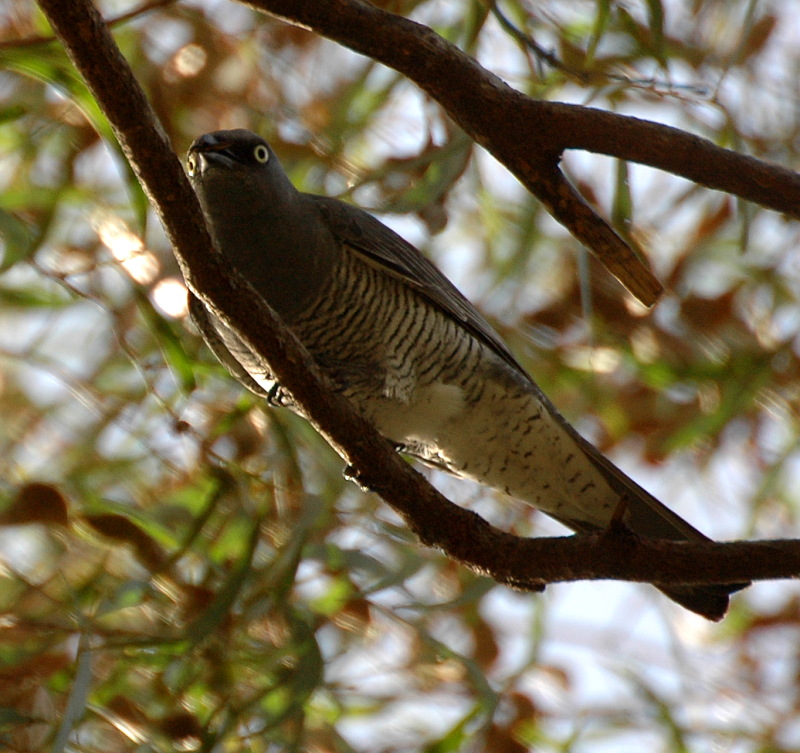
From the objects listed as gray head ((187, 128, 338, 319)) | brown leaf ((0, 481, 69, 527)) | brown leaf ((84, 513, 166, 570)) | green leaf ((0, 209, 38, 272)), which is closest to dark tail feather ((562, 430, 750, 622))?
gray head ((187, 128, 338, 319))

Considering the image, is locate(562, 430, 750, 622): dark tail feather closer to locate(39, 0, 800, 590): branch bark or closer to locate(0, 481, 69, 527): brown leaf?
locate(39, 0, 800, 590): branch bark

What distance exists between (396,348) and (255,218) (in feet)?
A: 1.66

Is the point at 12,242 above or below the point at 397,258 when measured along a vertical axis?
below

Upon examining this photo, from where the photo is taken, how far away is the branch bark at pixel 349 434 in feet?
5.91

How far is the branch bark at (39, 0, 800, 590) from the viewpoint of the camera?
180 cm

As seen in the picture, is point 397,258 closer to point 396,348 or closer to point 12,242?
point 396,348

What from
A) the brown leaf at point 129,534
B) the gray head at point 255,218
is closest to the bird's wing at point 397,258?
the gray head at point 255,218

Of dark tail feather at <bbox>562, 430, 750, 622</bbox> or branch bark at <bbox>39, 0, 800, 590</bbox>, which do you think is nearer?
branch bark at <bbox>39, 0, 800, 590</bbox>

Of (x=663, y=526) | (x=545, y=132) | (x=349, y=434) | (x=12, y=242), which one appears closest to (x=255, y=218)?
(x=12, y=242)

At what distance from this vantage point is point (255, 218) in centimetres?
276

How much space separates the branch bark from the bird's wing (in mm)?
760

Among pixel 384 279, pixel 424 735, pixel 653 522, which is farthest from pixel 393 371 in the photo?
pixel 424 735

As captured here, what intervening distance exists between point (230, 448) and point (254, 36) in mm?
1616

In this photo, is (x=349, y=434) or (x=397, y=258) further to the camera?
(x=397, y=258)
